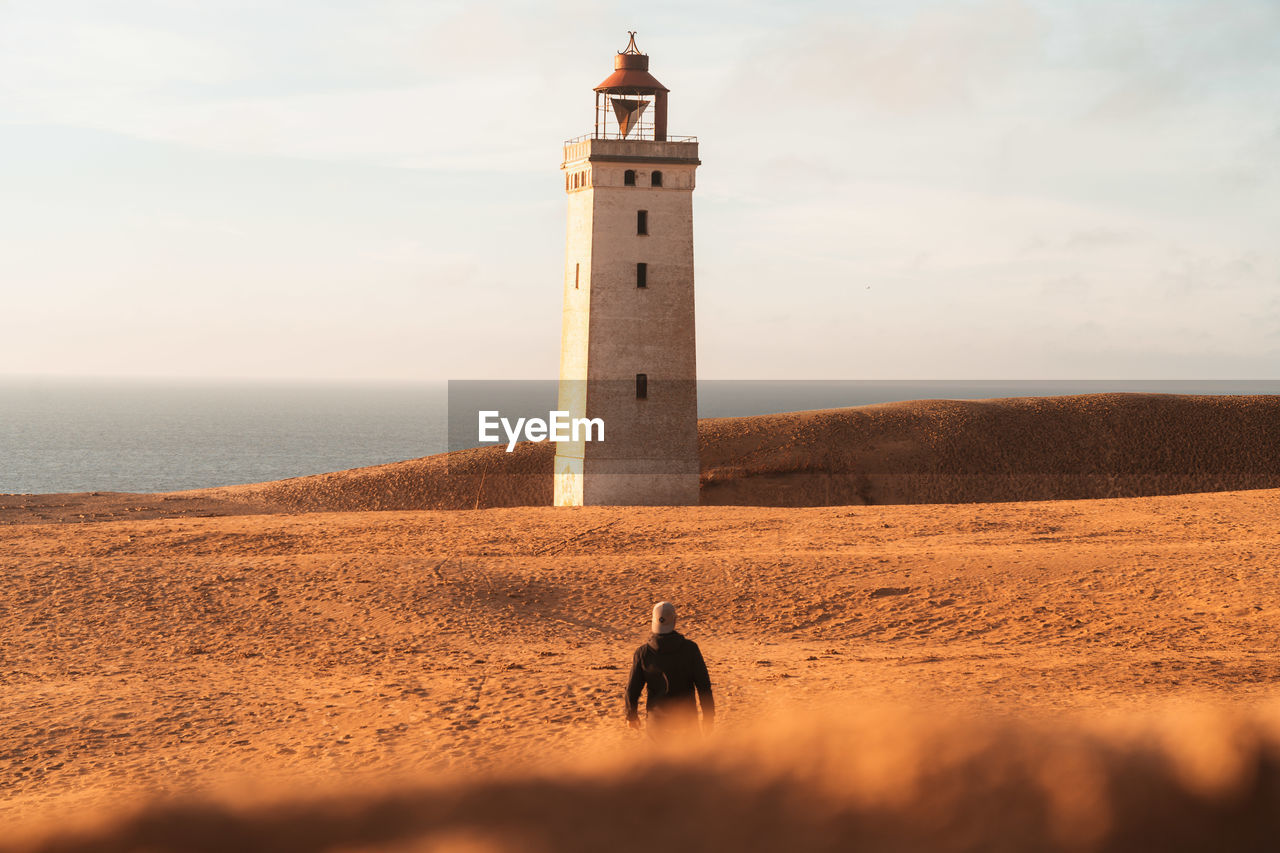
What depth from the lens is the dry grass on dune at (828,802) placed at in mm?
857

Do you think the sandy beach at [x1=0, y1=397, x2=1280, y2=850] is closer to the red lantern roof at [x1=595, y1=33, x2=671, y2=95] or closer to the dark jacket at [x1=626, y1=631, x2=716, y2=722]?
the dark jacket at [x1=626, y1=631, x2=716, y2=722]

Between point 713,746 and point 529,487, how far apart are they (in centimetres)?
4650

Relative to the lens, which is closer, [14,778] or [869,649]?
[14,778]

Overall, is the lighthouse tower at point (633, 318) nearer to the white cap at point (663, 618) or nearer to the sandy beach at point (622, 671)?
the sandy beach at point (622, 671)

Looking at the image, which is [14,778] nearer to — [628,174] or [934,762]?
[934,762]

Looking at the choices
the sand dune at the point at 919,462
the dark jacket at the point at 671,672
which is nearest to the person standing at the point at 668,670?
the dark jacket at the point at 671,672

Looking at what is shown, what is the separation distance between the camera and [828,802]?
0.89 m

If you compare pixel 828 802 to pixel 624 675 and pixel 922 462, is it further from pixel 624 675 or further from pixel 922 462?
pixel 922 462

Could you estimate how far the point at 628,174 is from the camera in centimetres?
3609

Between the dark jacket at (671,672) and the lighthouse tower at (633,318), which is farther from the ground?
the lighthouse tower at (633,318)

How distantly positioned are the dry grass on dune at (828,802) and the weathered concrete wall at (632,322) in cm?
3531

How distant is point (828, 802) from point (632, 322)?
35585mm

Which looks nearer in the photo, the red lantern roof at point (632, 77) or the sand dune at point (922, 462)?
the red lantern roof at point (632, 77)

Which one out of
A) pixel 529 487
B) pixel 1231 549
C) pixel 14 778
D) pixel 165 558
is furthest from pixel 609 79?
pixel 14 778
